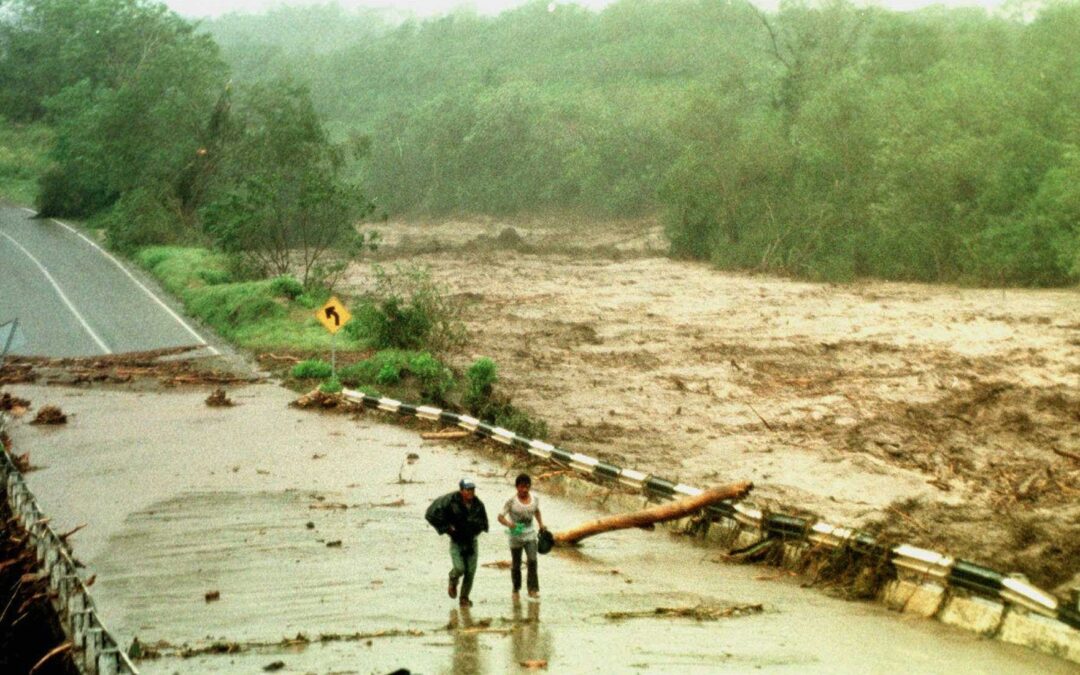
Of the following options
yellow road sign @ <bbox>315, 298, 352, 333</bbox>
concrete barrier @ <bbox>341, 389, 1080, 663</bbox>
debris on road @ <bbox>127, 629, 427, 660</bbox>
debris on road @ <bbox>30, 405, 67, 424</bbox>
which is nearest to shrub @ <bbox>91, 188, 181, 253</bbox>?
yellow road sign @ <bbox>315, 298, 352, 333</bbox>

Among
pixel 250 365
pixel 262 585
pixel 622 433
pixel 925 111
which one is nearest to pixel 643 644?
pixel 262 585

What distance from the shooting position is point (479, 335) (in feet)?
148

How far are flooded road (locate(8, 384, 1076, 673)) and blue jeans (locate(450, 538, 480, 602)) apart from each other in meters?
0.35

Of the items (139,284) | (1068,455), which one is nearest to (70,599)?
(1068,455)

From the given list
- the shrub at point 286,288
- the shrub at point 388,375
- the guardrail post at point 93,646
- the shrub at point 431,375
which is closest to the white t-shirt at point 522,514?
the guardrail post at point 93,646

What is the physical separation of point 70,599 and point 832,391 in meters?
24.5

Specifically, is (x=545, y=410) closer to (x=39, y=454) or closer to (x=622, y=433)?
(x=622, y=433)

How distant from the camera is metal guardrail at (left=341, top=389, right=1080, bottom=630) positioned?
14.8 meters

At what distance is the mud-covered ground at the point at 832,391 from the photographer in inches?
890

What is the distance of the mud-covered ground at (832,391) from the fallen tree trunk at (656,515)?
2.19 metres

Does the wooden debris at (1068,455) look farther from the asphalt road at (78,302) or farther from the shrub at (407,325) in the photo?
the asphalt road at (78,302)

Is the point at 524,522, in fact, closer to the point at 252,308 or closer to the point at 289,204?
the point at 252,308

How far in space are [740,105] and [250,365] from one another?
4084 cm

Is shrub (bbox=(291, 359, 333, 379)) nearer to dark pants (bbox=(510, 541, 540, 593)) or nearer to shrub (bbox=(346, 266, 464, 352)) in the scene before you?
shrub (bbox=(346, 266, 464, 352))
